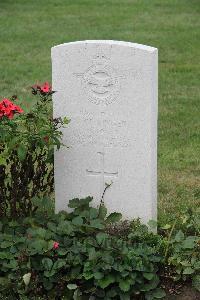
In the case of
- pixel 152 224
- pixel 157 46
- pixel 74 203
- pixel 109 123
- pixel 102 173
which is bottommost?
pixel 152 224

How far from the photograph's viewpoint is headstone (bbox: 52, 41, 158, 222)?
4926 millimetres

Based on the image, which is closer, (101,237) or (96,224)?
(101,237)

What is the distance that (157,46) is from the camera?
1234 cm

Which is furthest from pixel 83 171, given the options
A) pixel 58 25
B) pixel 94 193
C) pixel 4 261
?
pixel 58 25

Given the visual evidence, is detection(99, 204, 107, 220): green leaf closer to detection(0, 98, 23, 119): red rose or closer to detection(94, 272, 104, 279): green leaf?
detection(94, 272, 104, 279): green leaf

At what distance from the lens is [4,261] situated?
15.5 ft

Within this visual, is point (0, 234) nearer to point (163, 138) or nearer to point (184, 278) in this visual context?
point (184, 278)

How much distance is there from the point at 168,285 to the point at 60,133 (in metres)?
1.13

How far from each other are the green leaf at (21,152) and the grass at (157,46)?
1109 mm

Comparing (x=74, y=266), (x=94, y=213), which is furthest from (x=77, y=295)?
(x=94, y=213)

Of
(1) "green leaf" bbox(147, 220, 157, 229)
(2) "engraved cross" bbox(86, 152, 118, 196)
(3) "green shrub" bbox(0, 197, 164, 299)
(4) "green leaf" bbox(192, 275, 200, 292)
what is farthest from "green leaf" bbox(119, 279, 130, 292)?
(2) "engraved cross" bbox(86, 152, 118, 196)

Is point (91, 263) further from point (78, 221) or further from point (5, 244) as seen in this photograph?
point (5, 244)

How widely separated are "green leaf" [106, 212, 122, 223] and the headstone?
152mm

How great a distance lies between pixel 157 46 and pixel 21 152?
Result: 7.73 metres
